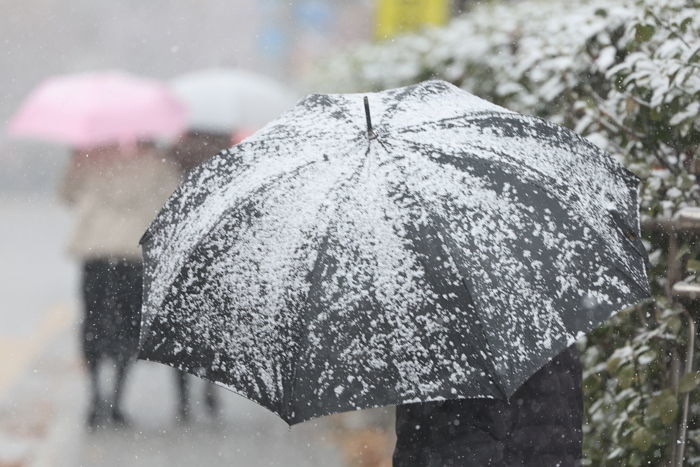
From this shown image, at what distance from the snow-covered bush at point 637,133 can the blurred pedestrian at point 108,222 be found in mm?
2459

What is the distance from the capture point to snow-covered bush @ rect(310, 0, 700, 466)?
3.30 m

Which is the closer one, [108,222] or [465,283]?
[465,283]

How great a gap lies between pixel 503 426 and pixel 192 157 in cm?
477

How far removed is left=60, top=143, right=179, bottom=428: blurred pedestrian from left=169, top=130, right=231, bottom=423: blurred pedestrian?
0.27 meters

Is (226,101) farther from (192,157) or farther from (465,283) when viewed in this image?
(465,283)

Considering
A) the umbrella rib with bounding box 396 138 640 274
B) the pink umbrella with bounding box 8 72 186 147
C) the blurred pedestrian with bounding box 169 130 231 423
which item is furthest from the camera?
the pink umbrella with bounding box 8 72 186 147

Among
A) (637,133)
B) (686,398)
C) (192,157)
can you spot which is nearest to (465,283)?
(686,398)

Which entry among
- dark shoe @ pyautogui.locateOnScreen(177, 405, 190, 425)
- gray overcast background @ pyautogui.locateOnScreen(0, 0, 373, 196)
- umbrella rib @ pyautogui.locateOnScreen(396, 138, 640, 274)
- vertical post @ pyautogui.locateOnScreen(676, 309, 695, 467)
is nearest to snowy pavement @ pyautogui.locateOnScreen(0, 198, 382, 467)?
dark shoe @ pyautogui.locateOnScreen(177, 405, 190, 425)

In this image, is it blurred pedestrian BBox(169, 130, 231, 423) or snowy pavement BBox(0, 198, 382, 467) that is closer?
snowy pavement BBox(0, 198, 382, 467)

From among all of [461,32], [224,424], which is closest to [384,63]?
[461,32]

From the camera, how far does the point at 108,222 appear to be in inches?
247

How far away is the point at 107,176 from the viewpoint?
20.2 ft

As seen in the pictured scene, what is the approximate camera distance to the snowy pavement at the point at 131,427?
→ 18.8 feet

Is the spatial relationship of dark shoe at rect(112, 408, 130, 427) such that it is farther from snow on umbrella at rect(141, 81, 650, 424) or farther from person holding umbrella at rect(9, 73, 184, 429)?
snow on umbrella at rect(141, 81, 650, 424)
